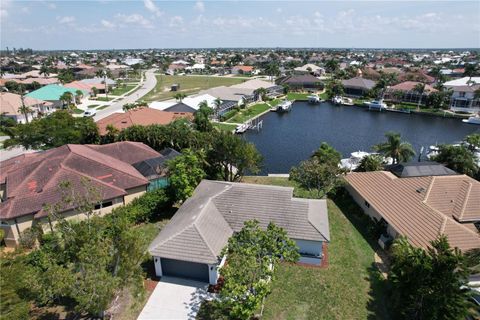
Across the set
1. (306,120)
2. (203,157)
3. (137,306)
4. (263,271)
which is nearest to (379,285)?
(263,271)

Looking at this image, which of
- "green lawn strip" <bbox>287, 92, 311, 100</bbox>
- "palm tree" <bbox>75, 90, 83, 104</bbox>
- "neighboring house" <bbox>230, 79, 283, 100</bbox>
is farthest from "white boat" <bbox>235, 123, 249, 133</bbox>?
"palm tree" <bbox>75, 90, 83, 104</bbox>

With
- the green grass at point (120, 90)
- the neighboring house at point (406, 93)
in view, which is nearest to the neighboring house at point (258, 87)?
the neighboring house at point (406, 93)

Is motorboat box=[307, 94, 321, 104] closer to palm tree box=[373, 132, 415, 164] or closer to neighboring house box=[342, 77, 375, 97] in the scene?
neighboring house box=[342, 77, 375, 97]

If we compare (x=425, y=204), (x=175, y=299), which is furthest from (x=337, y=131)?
(x=175, y=299)

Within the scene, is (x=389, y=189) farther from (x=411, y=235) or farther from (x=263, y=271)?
(x=263, y=271)

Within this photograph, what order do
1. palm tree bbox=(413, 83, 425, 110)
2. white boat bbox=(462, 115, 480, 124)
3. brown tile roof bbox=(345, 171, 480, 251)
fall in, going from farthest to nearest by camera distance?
palm tree bbox=(413, 83, 425, 110) → white boat bbox=(462, 115, 480, 124) → brown tile roof bbox=(345, 171, 480, 251)

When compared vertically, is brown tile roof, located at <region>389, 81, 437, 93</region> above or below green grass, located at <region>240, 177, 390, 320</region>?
above
